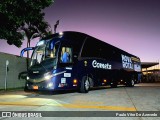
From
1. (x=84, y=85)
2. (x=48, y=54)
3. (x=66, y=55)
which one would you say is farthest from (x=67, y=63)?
(x=84, y=85)

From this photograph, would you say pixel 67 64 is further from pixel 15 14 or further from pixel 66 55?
pixel 15 14

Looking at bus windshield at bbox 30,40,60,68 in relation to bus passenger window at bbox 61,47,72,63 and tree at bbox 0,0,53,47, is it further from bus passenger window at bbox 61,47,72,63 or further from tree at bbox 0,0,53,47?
tree at bbox 0,0,53,47

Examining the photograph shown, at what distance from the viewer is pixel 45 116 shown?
6273 millimetres

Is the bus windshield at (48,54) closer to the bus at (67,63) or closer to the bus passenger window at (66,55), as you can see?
the bus at (67,63)

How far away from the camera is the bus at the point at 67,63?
38.0 ft

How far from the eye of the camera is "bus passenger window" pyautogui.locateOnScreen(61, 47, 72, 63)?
12.0m

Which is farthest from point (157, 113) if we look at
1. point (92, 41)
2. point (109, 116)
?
point (92, 41)

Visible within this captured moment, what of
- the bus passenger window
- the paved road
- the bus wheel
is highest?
the bus passenger window

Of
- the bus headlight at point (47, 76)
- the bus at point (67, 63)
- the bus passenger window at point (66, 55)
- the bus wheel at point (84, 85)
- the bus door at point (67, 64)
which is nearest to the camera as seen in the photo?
the bus headlight at point (47, 76)

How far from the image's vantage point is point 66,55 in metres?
12.2

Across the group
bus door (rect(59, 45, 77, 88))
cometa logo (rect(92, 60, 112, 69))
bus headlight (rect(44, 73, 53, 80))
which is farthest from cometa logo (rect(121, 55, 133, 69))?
bus headlight (rect(44, 73, 53, 80))

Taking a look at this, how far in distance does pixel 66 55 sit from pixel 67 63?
44 cm

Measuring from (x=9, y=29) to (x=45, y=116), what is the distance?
14586mm

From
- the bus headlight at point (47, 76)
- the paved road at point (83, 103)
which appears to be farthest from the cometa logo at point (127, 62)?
the bus headlight at point (47, 76)
